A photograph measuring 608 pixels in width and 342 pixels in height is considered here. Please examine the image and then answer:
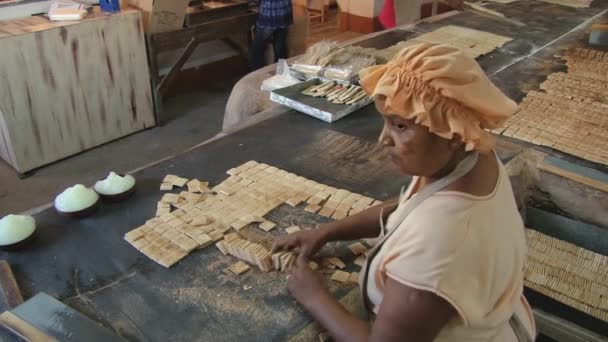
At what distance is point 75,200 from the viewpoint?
158cm

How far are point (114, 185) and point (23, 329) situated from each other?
2.03ft

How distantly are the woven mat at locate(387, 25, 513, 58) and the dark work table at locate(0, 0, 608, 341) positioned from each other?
47.8 inches

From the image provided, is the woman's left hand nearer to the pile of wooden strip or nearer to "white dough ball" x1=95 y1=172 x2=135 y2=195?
"white dough ball" x1=95 y1=172 x2=135 y2=195

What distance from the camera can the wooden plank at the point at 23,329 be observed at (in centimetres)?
113

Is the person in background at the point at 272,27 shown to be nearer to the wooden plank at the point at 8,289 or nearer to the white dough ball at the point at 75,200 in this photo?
the white dough ball at the point at 75,200

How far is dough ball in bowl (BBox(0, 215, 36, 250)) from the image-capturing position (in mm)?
1430

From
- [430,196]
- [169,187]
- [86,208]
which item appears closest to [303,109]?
[169,187]

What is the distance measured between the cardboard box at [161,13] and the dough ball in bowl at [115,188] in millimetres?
2563

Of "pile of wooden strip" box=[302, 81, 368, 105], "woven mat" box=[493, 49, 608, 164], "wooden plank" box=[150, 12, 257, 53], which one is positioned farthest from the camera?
"wooden plank" box=[150, 12, 257, 53]

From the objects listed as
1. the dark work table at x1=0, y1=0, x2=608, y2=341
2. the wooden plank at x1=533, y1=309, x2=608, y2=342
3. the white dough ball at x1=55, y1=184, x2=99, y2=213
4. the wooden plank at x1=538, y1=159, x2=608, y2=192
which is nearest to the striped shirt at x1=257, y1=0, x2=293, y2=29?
the dark work table at x1=0, y1=0, x2=608, y2=341

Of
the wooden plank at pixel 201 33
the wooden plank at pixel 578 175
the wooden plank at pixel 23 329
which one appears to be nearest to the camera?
the wooden plank at pixel 23 329

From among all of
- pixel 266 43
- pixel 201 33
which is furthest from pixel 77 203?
pixel 266 43

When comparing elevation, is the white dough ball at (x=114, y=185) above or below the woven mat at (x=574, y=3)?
below

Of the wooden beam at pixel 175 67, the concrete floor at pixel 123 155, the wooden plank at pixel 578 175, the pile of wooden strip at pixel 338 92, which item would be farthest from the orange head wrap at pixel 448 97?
the wooden beam at pixel 175 67
